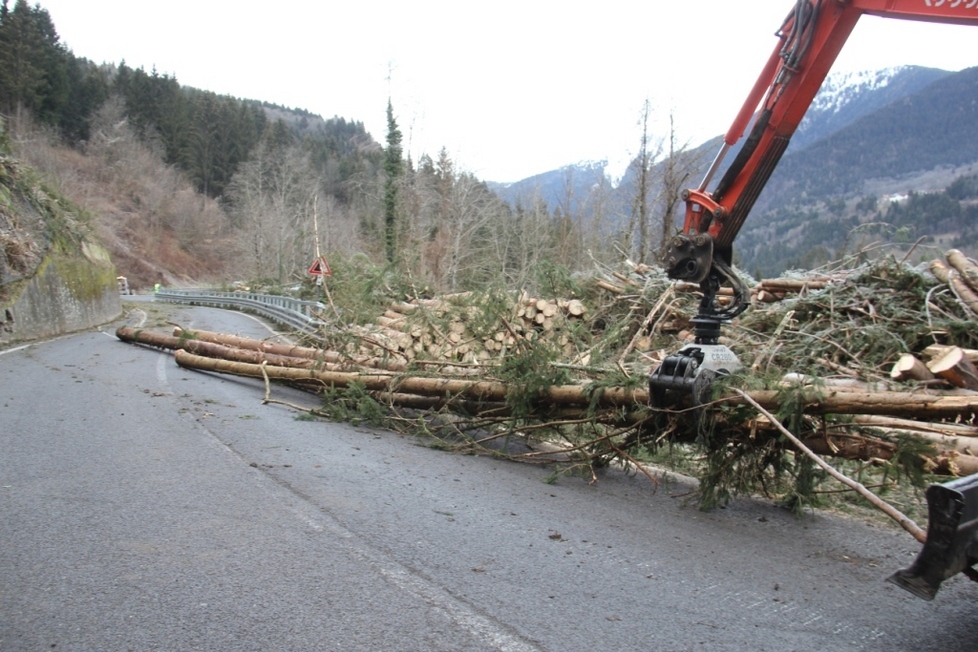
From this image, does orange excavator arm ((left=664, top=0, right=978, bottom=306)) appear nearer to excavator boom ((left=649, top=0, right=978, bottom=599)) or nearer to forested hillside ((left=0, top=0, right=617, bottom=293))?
excavator boom ((left=649, top=0, right=978, bottom=599))

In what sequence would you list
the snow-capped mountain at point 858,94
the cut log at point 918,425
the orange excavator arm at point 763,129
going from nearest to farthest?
the cut log at point 918,425, the orange excavator arm at point 763,129, the snow-capped mountain at point 858,94

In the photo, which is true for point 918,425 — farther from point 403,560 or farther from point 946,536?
point 403,560

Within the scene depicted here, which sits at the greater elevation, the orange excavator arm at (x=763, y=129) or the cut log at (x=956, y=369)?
the orange excavator arm at (x=763, y=129)

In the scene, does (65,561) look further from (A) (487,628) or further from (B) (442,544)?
(A) (487,628)

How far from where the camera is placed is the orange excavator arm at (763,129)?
18.9 feet

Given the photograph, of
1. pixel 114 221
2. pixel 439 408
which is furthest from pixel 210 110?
pixel 439 408

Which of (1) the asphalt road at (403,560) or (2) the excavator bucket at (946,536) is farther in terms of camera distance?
(1) the asphalt road at (403,560)

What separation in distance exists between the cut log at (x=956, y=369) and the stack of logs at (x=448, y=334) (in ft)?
11.5

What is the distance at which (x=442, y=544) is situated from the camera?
4328mm

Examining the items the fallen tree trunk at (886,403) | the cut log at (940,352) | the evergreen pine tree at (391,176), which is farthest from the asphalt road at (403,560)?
the evergreen pine tree at (391,176)

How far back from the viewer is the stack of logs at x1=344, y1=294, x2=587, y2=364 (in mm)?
8156

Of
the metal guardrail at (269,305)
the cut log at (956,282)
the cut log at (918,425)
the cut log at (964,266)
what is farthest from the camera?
the metal guardrail at (269,305)

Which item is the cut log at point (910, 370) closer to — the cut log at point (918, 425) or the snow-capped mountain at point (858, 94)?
the cut log at point (918, 425)

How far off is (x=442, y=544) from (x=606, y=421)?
241 cm
